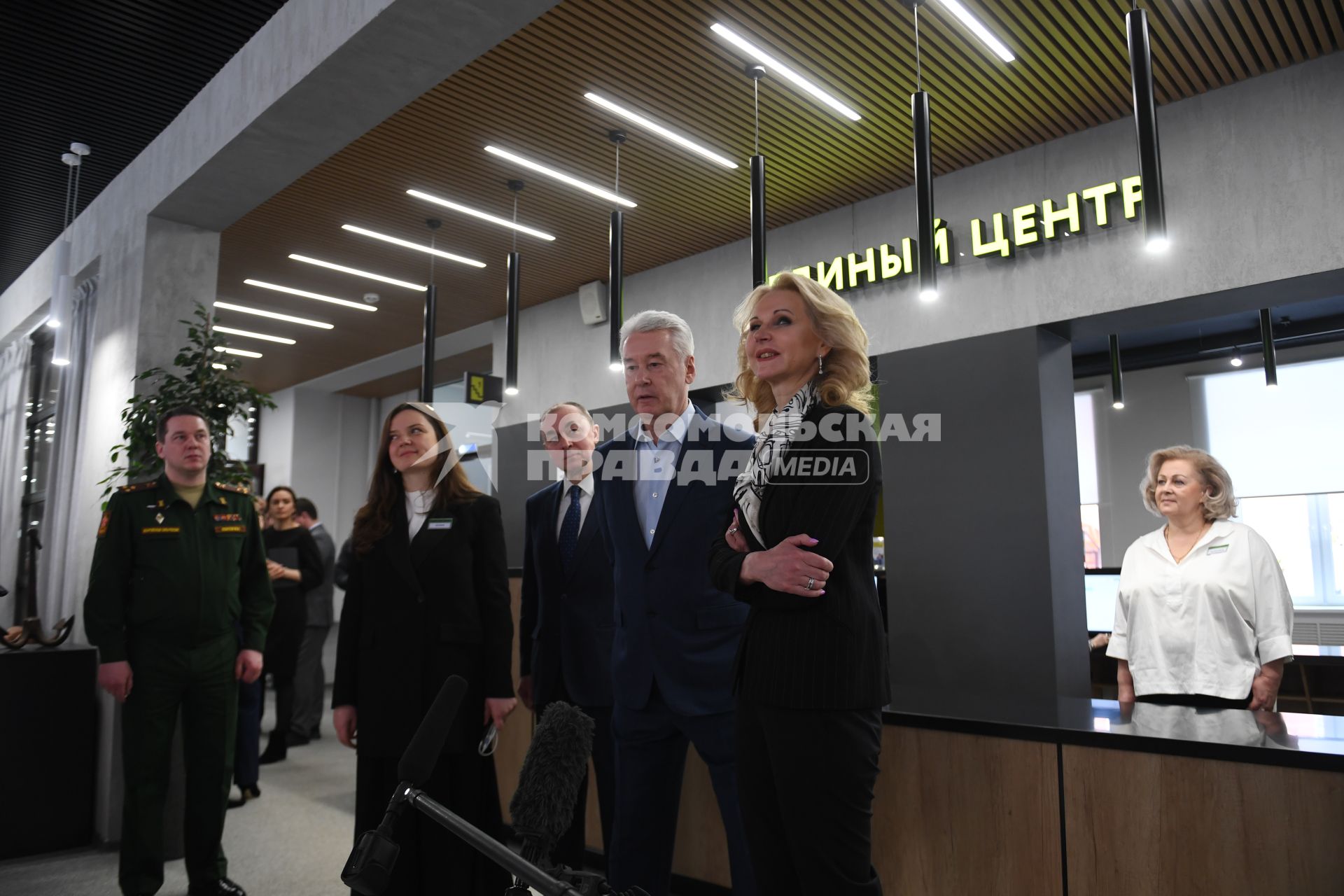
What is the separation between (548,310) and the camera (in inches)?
301

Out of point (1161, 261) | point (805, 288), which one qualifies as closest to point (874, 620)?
point (805, 288)

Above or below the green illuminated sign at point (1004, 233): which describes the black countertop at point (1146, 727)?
below

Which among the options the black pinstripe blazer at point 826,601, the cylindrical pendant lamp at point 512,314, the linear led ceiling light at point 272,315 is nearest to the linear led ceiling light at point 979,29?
the cylindrical pendant lamp at point 512,314

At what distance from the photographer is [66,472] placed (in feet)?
17.4

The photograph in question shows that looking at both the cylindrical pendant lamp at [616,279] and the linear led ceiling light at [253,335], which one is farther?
the linear led ceiling light at [253,335]

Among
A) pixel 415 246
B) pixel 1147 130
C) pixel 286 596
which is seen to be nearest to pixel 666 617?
pixel 1147 130

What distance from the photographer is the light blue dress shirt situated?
203cm

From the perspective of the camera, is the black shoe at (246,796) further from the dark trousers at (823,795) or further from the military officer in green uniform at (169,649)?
the dark trousers at (823,795)

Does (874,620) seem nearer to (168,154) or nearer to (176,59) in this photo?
(168,154)

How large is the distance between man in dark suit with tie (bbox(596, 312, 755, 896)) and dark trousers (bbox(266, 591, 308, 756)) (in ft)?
14.2

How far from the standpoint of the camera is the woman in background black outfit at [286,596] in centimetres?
563

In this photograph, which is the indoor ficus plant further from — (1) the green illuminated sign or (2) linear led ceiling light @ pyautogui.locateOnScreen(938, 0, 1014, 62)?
(2) linear led ceiling light @ pyautogui.locateOnScreen(938, 0, 1014, 62)

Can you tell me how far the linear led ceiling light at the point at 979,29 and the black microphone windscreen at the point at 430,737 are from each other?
3.52 m

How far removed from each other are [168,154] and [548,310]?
3.49 m
